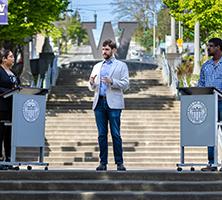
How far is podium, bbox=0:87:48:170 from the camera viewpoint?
33.3 ft

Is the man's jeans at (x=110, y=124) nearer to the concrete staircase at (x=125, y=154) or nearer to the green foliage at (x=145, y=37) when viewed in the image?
the concrete staircase at (x=125, y=154)

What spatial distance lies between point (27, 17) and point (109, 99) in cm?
1273

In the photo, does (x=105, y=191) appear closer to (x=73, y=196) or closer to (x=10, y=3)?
(x=73, y=196)

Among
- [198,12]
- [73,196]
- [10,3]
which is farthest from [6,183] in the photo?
[198,12]

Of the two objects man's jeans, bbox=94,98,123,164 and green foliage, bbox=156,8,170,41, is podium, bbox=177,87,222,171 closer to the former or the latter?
man's jeans, bbox=94,98,123,164

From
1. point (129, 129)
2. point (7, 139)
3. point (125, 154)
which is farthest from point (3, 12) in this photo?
point (129, 129)

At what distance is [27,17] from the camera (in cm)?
2239

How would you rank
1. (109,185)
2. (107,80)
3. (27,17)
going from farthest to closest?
(27,17), (107,80), (109,185)

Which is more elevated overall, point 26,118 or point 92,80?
point 92,80

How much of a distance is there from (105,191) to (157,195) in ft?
2.28

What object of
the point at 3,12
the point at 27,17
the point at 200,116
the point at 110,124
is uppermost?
the point at 27,17

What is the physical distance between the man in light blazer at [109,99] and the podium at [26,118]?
809 mm

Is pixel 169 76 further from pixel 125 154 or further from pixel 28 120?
pixel 28 120

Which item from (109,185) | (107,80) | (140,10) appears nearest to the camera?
(109,185)
